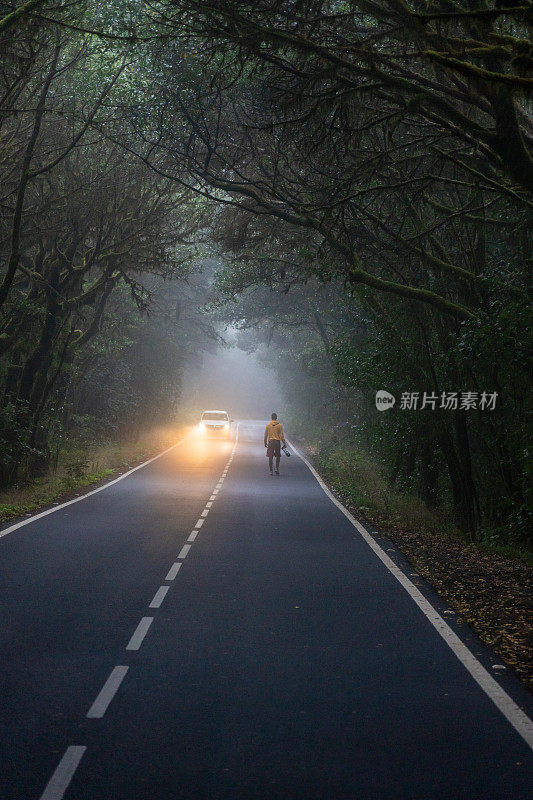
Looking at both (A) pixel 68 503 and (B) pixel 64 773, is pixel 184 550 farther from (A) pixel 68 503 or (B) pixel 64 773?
(B) pixel 64 773

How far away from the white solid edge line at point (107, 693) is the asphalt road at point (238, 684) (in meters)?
0.02

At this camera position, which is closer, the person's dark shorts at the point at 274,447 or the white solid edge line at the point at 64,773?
the white solid edge line at the point at 64,773

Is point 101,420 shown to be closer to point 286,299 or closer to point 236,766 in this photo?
point 286,299

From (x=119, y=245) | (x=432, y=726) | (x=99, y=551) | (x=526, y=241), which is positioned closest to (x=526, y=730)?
(x=432, y=726)

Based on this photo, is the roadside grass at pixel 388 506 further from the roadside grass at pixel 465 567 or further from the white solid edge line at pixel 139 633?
the white solid edge line at pixel 139 633

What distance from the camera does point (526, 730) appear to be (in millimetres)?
5988

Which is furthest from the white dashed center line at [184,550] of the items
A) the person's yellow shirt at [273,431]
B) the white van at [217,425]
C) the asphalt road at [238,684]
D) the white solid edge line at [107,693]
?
the white van at [217,425]

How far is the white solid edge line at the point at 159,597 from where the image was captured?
9.95 meters

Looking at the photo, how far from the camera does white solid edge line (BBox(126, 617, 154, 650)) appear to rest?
8.15 metres

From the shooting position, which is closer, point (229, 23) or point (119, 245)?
point (229, 23)

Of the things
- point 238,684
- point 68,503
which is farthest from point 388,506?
point 238,684

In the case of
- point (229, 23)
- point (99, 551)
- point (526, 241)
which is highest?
point (229, 23)

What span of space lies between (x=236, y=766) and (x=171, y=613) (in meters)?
4.37

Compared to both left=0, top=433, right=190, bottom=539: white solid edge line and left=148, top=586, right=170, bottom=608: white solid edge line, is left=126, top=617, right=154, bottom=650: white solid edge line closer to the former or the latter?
left=148, top=586, right=170, bottom=608: white solid edge line
